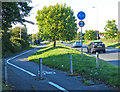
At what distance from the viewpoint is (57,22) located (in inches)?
989

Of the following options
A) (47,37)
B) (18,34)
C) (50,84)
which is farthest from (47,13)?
(50,84)

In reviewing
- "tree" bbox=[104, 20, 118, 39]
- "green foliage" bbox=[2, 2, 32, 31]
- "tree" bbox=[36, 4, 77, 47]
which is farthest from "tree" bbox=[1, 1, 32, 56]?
"tree" bbox=[104, 20, 118, 39]

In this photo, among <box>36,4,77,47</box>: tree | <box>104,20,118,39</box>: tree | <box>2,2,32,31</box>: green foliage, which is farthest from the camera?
<box>104,20,118,39</box>: tree

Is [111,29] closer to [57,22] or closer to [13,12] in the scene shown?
A: [57,22]

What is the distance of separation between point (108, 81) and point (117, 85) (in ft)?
1.62

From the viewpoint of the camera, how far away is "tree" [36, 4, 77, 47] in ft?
81.4

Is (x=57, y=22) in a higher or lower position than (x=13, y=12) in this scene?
higher

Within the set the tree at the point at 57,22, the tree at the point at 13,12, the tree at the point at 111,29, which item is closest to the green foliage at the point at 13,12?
the tree at the point at 13,12

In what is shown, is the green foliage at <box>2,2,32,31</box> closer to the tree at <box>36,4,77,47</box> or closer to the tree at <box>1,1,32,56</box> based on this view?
the tree at <box>1,1,32,56</box>

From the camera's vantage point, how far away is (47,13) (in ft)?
85.8

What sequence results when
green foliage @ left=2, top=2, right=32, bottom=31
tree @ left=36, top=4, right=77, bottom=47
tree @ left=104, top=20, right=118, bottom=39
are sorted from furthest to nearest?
1. tree @ left=104, top=20, right=118, bottom=39
2. tree @ left=36, top=4, right=77, bottom=47
3. green foliage @ left=2, top=2, right=32, bottom=31

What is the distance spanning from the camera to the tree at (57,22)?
24812 mm

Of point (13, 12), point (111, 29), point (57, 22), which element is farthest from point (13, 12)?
point (111, 29)

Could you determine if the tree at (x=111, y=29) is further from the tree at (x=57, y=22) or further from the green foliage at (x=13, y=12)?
the green foliage at (x=13, y=12)
